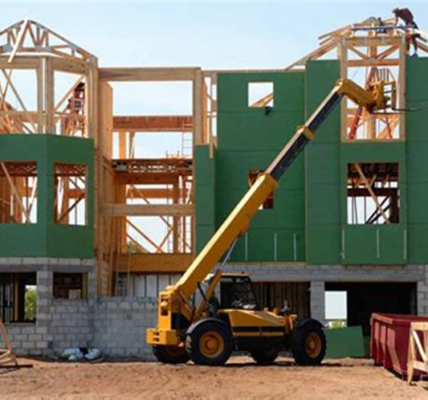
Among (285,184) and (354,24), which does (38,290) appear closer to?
(285,184)

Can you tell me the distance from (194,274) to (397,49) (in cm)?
1544

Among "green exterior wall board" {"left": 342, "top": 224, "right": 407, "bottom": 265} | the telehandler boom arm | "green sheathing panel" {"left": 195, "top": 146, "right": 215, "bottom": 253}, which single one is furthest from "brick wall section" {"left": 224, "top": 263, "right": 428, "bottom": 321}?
the telehandler boom arm

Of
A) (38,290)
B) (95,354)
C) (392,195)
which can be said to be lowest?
(95,354)

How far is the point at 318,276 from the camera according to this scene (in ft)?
130

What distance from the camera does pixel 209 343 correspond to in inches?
1125

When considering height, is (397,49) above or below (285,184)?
above

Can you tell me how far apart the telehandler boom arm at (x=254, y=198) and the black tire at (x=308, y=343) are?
3092 millimetres

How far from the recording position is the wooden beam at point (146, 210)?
1644 inches

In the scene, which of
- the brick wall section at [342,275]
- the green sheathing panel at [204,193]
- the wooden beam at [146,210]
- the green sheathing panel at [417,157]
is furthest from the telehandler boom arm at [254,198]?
the wooden beam at [146,210]

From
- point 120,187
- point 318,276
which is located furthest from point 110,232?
point 318,276

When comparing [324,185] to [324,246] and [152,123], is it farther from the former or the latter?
[152,123]

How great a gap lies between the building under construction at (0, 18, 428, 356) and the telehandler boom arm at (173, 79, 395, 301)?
15.8 ft

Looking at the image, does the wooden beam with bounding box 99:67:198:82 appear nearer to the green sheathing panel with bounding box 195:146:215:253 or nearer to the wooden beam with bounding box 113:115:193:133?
the green sheathing panel with bounding box 195:146:215:253

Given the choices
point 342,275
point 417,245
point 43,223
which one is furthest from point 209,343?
point 417,245
